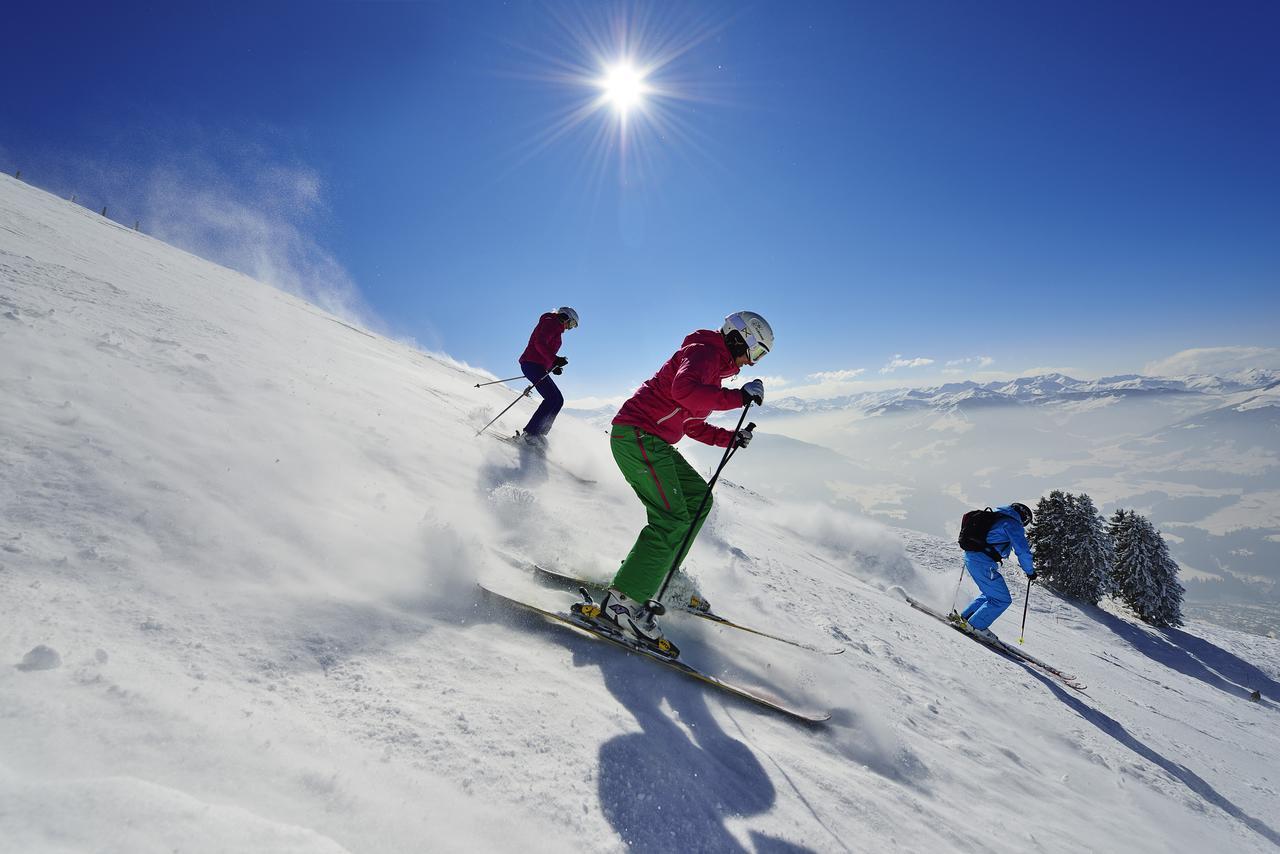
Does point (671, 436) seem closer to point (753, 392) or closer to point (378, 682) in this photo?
point (753, 392)

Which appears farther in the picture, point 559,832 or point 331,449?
point 331,449

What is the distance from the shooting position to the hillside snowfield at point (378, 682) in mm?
1936

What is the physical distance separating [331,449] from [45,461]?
8.24ft

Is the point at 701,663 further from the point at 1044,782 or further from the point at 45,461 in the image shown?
the point at 45,461

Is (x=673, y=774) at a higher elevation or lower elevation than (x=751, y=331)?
lower

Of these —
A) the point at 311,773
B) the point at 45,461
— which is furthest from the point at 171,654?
the point at 45,461

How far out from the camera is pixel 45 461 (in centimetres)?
321

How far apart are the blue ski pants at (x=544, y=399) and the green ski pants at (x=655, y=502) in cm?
595

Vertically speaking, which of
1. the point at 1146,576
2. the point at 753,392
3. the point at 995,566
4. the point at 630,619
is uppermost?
the point at 1146,576

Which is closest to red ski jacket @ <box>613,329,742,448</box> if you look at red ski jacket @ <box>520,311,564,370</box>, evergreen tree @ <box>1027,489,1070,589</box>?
red ski jacket @ <box>520,311,564,370</box>

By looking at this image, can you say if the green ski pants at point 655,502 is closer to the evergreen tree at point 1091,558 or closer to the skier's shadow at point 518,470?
the skier's shadow at point 518,470

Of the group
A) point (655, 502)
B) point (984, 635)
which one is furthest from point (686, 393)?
point (984, 635)

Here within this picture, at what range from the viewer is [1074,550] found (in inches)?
1254

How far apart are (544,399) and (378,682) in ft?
28.5
